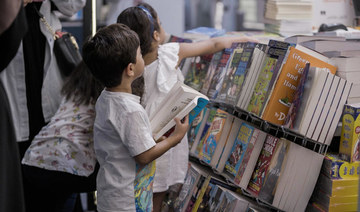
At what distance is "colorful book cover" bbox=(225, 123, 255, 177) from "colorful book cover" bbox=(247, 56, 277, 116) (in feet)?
0.51

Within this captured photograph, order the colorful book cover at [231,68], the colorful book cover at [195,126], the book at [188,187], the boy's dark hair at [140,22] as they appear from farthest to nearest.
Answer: the colorful book cover at [195,126] → the book at [188,187] → the colorful book cover at [231,68] → the boy's dark hair at [140,22]

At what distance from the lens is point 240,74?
2.61 meters

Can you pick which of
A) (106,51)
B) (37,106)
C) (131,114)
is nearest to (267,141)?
(131,114)

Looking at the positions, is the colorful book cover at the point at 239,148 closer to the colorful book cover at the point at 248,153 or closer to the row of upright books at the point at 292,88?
the colorful book cover at the point at 248,153

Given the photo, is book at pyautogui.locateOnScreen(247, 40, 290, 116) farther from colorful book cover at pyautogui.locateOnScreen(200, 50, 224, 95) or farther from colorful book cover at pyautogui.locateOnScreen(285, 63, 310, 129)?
colorful book cover at pyautogui.locateOnScreen(200, 50, 224, 95)

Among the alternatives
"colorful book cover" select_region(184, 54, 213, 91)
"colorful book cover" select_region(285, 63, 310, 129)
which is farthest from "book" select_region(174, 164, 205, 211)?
"colorful book cover" select_region(285, 63, 310, 129)

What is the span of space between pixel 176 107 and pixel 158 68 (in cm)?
52

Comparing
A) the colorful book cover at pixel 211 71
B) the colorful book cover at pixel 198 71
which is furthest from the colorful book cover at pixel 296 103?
the colorful book cover at pixel 198 71

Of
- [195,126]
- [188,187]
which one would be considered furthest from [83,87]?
[188,187]

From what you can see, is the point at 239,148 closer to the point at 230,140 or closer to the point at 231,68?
the point at 230,140

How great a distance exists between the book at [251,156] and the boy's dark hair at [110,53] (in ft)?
2.38

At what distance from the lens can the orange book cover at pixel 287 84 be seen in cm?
225

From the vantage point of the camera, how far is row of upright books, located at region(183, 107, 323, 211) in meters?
2.25

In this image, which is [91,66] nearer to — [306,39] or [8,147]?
[8,147]
